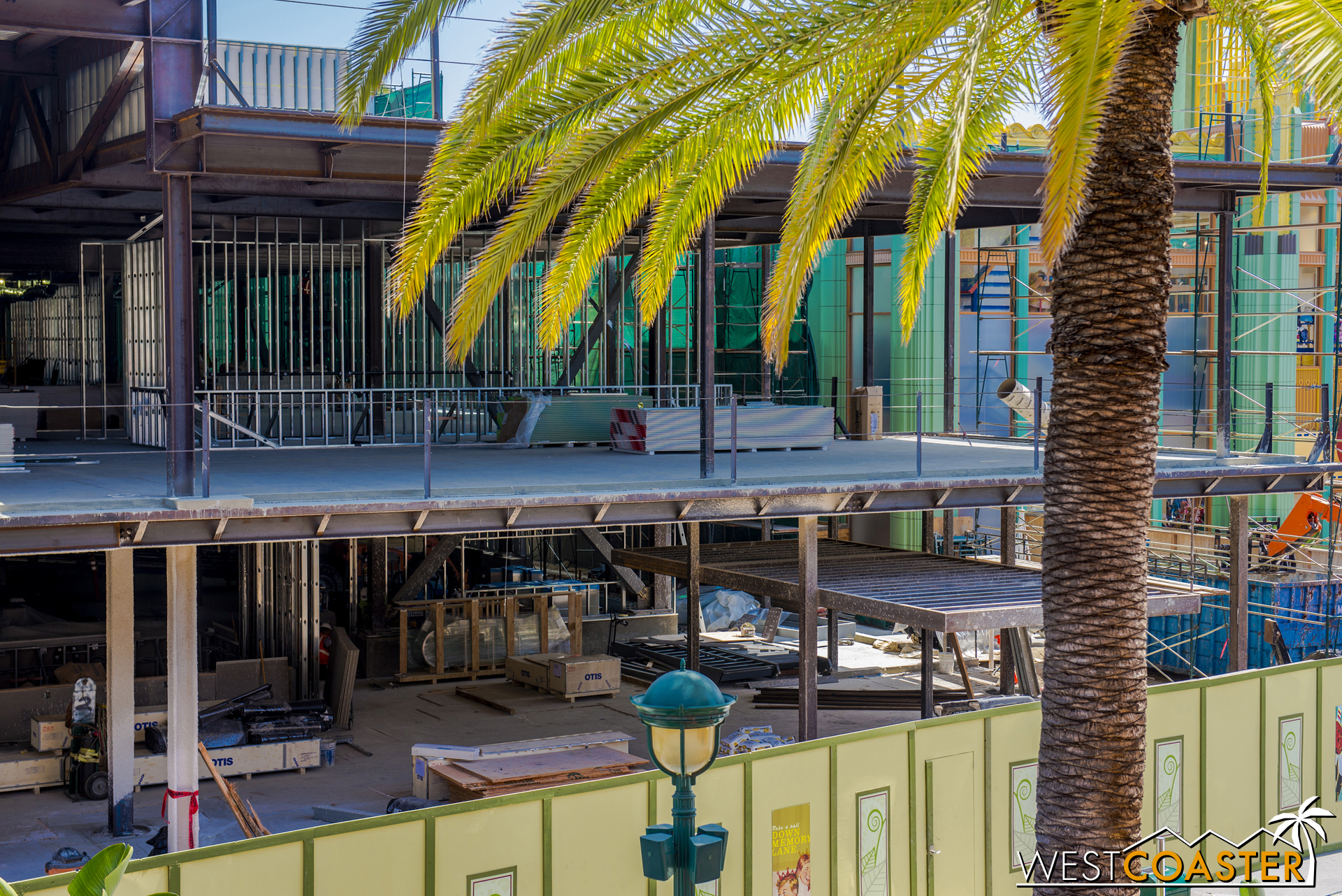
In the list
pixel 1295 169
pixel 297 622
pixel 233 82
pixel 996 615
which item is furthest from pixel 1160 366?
pixel 297 622

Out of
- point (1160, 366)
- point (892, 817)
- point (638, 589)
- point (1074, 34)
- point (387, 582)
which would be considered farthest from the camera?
point (638, 589)

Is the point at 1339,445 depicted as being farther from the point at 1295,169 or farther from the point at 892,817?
the point at 892,817

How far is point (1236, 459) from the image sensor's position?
65.1 ft

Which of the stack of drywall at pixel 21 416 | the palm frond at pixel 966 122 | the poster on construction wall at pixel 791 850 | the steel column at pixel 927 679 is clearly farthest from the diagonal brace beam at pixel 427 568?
the poster on construction wall at pixel 791 850

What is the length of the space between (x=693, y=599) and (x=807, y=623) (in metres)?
3.52

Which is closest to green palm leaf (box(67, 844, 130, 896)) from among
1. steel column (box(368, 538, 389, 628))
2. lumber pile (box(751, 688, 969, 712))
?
lumber pile (box(751, 688, 969, 712))

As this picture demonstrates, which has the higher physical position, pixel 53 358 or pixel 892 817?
pixel 53 358

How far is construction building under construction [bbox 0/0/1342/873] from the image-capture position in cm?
1409

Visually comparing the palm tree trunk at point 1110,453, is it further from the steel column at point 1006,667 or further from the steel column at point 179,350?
the steel column at point 1006,667

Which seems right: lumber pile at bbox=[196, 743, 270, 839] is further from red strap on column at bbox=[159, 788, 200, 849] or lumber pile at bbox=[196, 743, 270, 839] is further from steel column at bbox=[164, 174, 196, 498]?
steel column at bbox=[164, 174, 196, 498]

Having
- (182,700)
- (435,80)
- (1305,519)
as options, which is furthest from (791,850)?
(1305,519)

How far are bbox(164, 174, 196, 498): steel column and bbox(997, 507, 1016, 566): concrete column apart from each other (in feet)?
40.1

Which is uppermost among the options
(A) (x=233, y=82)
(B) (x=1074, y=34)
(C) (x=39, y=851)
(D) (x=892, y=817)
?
(A) (x=233, y=82)

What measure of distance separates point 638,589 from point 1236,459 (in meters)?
10.7
